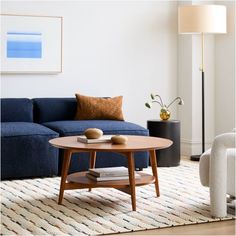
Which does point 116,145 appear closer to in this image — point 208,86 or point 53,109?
point 53,109

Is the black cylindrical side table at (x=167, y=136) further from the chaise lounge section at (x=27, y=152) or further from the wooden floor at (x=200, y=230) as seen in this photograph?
the wooden floor at (x=200, y=230)

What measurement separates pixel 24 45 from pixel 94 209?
2.43 metres

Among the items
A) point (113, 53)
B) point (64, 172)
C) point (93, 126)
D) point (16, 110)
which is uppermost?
point (113, 53)

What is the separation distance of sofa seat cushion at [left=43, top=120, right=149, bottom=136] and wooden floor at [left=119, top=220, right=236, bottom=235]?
1.79 metres

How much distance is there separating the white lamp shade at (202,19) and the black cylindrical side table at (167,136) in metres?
0.97

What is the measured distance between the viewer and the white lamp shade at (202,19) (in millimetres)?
5535

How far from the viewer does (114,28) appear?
19.7ft

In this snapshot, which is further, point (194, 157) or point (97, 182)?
point (194, 157)

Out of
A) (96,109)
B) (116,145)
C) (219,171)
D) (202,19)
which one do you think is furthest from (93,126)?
A: (219,171)

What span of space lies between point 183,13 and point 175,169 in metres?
1.58

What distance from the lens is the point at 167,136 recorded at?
5.45 meters

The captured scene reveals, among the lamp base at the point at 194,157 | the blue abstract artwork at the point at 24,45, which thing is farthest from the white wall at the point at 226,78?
the blue abstract artwork at the point at 24,45

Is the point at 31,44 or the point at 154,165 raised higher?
the point at 31,44

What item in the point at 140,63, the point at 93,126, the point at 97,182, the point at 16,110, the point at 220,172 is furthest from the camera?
the point at 140,63
